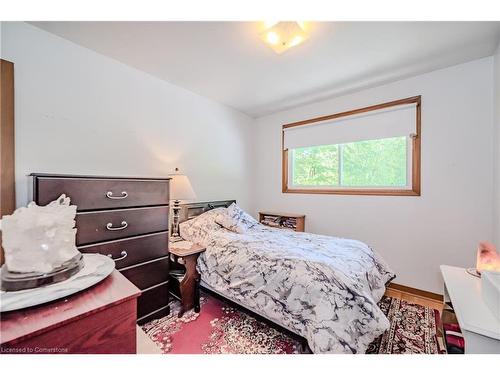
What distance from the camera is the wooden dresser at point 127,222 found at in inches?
55.6

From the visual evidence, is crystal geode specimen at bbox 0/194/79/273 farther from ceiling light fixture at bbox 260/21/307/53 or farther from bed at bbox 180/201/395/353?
ceiling light fixture at bbox 260/21/307/53

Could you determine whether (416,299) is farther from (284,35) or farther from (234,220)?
(284,35)

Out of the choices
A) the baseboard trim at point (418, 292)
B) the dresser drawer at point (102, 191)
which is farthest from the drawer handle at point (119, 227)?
the baseboard trim at point (418, 292)

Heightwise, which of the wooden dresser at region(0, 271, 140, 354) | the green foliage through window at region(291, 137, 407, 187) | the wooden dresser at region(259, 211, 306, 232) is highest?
the green foliage through window at region(291, 137, 407, 187)

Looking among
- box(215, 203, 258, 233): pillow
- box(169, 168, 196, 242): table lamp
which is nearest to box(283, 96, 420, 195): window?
box(215, 203, 258, 233): pillow

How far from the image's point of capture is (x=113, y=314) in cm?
63

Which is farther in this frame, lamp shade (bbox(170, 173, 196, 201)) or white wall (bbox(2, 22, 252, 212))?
lamp shade (bbox(170, 173, 196, 201))

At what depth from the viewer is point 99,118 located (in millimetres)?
2035

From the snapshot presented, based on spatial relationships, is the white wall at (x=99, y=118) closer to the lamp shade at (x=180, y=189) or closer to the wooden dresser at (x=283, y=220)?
the lamp shade at (x=180, y=189)

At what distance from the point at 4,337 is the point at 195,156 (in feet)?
8.27

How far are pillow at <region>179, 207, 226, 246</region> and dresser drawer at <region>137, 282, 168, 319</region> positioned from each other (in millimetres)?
532

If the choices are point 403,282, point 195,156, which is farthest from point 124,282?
point 403,282

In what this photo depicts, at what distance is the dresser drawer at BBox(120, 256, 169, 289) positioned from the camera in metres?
1.69

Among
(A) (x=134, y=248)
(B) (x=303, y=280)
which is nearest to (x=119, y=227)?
(A) (x=134, y=248)
